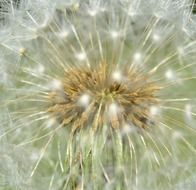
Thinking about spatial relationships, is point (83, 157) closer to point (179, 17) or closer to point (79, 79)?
point (79, 79)

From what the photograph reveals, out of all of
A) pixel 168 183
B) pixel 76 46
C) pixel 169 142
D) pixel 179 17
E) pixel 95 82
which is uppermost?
pixel 179 17

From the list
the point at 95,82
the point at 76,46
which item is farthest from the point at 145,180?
the point at 76,46

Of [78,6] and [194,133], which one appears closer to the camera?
[194,133]

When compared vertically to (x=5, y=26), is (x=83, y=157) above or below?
below

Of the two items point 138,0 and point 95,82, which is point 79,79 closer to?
point 95,82
